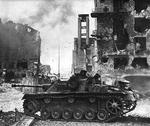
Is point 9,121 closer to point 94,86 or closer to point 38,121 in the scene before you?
point 38,121

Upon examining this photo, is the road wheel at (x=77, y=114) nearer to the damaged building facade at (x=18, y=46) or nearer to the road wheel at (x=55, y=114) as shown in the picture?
the road wheel at (x=55, y=114)

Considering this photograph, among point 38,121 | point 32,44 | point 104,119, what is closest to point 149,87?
point 104,119

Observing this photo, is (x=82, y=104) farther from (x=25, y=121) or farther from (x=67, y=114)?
(x=25, y=121)

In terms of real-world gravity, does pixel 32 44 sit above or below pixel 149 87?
above

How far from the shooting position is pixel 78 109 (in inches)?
472

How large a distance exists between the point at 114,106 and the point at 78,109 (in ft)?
5.92

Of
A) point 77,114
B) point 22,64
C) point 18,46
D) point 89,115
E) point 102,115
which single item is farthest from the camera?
point 18,46

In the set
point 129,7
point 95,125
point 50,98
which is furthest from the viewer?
point 129,7

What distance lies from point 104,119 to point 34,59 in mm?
42140

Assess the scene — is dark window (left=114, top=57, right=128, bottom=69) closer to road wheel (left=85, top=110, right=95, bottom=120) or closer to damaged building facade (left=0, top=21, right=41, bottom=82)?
road wheel (left=85, top=110, right=95, bottom=120)

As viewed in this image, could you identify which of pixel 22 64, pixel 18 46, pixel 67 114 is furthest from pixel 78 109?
pixel 18 46

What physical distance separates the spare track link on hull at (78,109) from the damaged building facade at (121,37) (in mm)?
19098

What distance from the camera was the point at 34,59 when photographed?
52281 mm

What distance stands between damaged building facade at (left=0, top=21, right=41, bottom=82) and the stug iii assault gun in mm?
38165
